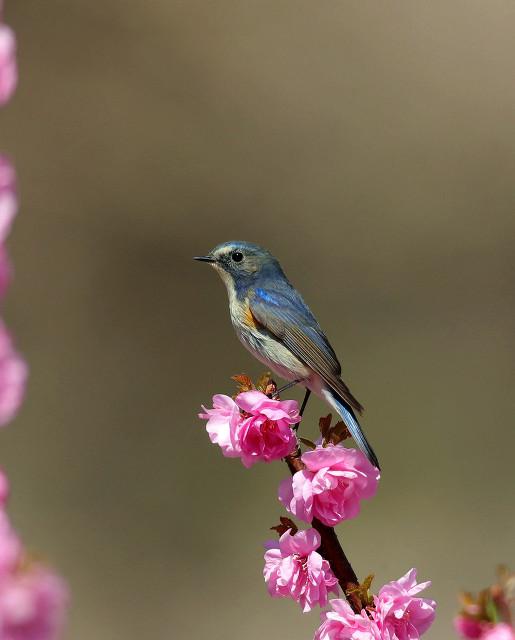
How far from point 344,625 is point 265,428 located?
24 centimetres

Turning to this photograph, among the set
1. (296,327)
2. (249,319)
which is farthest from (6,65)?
(249,319)

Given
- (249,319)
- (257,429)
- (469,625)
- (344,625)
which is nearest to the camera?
(469,625)

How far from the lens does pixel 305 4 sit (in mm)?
5410

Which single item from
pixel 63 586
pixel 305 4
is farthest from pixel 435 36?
pixel 63 586

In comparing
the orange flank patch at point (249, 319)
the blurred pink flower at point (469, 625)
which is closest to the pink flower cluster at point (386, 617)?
the blurred pink flower at point (469, 625)

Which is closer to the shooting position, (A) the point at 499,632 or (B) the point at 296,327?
(A) the point at 499,632

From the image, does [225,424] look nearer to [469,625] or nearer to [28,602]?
[469,625]

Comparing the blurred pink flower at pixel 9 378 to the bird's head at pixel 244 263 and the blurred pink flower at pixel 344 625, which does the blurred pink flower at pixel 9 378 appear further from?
the bird's head at pixel 244 263

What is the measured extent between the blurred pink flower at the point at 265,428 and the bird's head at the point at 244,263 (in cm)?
125

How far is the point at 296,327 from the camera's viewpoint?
2139 millimetres

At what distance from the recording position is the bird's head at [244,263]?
232 centimetres

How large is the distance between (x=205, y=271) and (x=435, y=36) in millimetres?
1887

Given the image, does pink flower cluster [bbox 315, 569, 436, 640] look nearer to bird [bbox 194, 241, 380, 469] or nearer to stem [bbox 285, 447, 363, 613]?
stem [bbox 285, 447, 363, 613]

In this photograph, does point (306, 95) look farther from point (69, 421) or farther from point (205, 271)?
point (69, 421)
